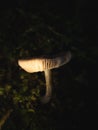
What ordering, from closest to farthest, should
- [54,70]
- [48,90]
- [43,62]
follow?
[43,62], [48,90], [54,70]

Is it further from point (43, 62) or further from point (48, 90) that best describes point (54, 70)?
point (43, 62)

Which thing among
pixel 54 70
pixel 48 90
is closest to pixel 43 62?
pixel 48 90

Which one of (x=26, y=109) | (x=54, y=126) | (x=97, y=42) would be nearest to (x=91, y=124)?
(x=54, y=126)

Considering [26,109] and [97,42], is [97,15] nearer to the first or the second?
[97,42]

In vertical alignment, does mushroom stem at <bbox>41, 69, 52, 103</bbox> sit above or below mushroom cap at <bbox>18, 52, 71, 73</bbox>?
below

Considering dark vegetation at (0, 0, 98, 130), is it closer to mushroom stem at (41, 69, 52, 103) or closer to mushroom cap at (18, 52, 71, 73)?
mushroom stem at (41, 69, 52, 103)

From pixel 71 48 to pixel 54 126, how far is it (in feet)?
4.15

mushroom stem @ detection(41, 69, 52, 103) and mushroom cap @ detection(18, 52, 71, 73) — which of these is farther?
mushroom stem @ detection(41, 69, 52, 103)

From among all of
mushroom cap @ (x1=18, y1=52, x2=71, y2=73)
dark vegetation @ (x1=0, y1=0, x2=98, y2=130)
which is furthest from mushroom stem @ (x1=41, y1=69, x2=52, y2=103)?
mushroom cap @ (x1=18, y1=52, x2=71, y2=73)

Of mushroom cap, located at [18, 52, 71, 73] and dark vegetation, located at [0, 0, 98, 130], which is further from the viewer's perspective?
dark vegetation, located at [0, 0, 98, 130]

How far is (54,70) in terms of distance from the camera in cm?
392

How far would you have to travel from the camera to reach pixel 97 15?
15.1 feet

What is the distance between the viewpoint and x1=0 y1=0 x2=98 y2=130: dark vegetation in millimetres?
3311

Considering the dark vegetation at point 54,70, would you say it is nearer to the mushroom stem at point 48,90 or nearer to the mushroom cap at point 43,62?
the mushroom stem at point 48,90
